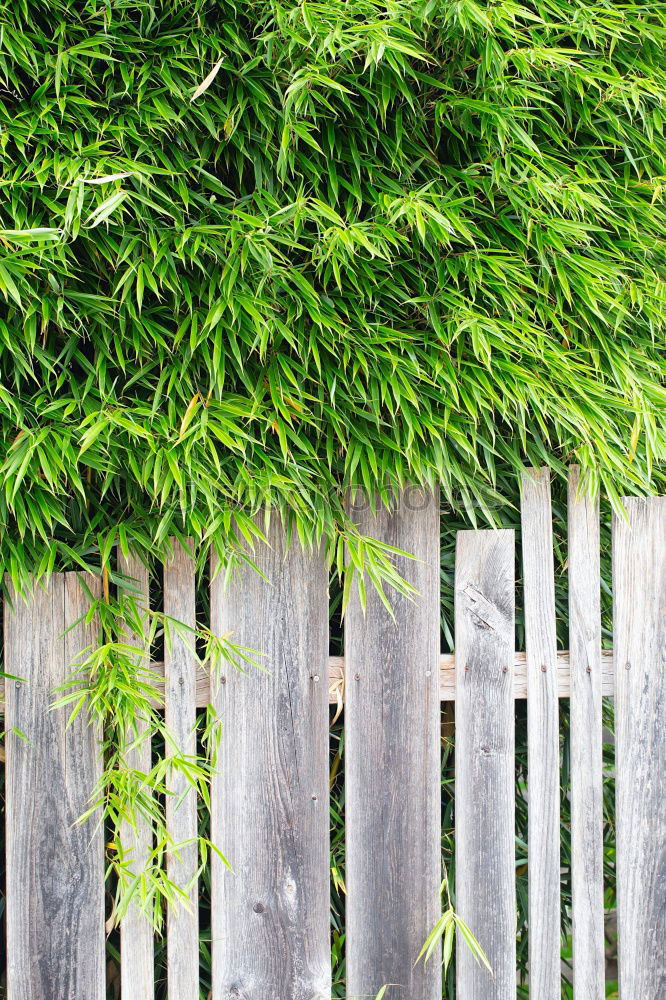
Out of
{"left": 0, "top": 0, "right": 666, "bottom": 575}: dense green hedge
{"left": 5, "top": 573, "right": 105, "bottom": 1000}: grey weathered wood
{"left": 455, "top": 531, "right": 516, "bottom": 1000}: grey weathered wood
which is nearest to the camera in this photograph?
{"left": 0, "top": 0, "right": 666, "bottom": 575}: dense green hedge

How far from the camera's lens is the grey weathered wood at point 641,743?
171cm

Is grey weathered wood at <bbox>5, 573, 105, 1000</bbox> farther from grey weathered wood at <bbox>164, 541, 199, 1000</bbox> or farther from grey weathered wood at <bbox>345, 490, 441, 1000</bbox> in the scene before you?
grey weathered wood at <bbox>345, 490, 441, 1000</bbox>

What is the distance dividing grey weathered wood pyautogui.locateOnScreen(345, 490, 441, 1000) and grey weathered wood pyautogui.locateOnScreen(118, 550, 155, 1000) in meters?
0.45

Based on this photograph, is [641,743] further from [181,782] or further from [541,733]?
[181,782]

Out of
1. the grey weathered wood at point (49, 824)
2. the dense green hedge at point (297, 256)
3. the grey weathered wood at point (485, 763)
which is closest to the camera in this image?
the dense green hedge at point (297, 256)

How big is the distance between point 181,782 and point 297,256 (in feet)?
3.90

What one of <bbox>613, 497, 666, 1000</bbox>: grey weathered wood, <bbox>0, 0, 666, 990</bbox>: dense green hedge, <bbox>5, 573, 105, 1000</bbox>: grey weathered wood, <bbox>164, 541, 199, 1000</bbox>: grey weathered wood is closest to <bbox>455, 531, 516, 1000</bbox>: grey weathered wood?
<bbox>0, 0, 666, 990</bbox>: dense green hedge

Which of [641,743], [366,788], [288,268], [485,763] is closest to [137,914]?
[366,788]

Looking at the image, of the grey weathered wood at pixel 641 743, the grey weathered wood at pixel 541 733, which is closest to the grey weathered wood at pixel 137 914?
the grey weathered wood at pixel 541 733

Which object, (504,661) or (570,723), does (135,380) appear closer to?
(504,661)

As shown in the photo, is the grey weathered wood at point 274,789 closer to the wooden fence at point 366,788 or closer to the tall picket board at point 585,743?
the wooden fence at point 366,788

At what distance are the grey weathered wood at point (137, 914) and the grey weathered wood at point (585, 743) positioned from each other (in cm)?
99

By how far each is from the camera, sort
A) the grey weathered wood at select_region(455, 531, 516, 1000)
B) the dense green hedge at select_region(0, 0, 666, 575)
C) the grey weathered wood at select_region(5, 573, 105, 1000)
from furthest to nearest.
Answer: the grey weathered wood at select_region(455, 531, 516, 1000)
the grey weathered wood at select_region(5, 573, 105, 1000)
the dense green hedge at select_region(0, 0, 666, 575)

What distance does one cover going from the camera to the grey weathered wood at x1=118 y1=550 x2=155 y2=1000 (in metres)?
1.54
